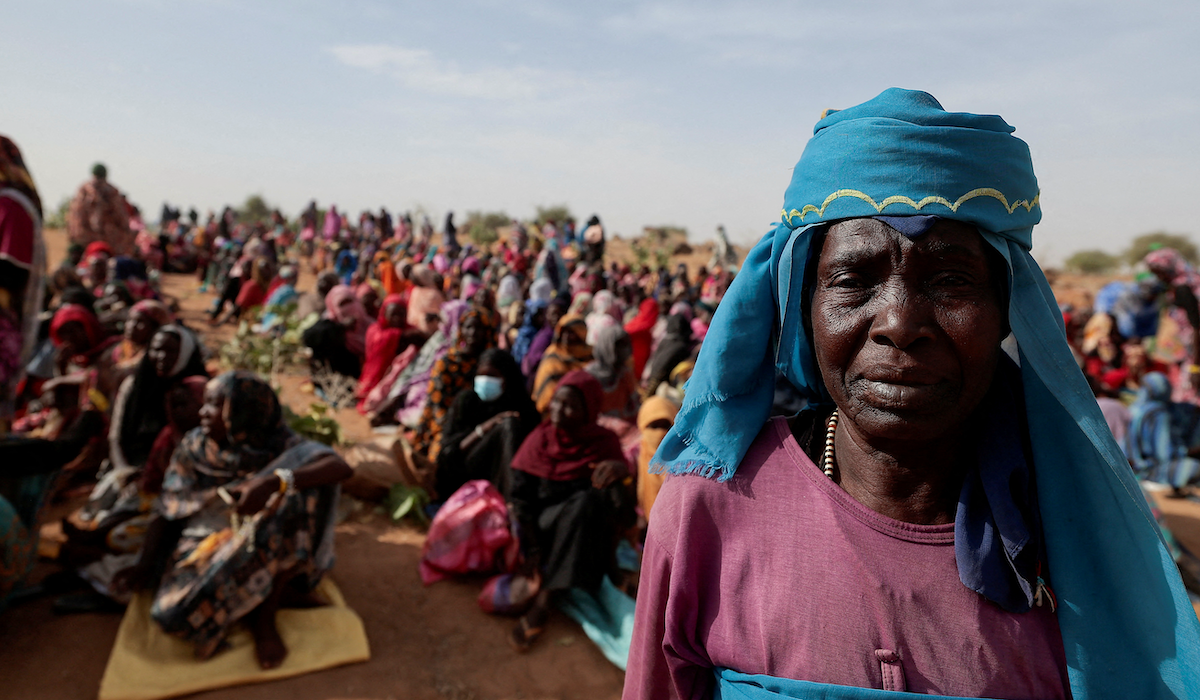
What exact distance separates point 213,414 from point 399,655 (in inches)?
69.1

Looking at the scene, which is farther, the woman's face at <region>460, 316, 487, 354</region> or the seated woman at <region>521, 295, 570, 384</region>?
the seated woman at <region>521, 295, 570, 384</region>

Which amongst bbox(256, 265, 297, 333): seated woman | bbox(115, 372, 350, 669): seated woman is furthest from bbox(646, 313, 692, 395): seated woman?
bbox(256, 265, 297, 333): seated woman

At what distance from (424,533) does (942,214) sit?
531cm

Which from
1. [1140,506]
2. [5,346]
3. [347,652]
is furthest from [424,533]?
[1140,506]

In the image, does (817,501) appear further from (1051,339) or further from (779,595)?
(1051,339)

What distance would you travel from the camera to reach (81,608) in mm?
4176

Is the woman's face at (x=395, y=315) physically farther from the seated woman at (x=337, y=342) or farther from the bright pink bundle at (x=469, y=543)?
the bright pink bundle at (x=469, y=543)

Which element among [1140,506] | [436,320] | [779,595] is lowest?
[436,320]

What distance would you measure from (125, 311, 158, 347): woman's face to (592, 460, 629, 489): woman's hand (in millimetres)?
3946

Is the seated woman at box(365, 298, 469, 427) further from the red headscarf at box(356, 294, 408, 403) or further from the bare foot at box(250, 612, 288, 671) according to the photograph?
the bare foot at box(250, 612, 288, 671)

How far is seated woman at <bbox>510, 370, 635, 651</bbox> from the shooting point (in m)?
4.50

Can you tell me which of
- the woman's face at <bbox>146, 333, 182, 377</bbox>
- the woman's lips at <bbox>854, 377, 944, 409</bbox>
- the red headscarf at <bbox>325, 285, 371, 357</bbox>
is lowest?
the red headscarf at <bbox>325, 285, 371, 357</bbox>

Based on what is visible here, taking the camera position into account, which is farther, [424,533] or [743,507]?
[424,533]

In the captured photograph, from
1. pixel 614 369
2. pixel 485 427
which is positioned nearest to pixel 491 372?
pixel 485 427
